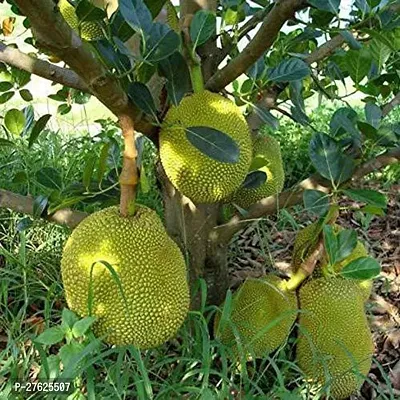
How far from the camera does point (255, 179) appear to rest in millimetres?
1140

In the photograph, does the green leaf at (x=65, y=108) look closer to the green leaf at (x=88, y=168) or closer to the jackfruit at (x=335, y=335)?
the green leaf at (x=88, y=168)

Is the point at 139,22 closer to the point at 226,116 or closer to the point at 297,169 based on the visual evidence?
the point at 226,116

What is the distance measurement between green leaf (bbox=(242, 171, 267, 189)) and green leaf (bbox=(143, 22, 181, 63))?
431mm

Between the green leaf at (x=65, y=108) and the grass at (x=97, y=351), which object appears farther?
the green leaf at (x=65, y=108)

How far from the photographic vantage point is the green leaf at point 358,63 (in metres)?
1.03

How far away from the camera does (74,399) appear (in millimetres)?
899

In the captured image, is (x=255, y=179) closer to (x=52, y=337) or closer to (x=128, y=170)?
(x=128, y=170)

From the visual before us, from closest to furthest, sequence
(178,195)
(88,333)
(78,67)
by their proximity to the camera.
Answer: (78,67) → (88,333) → (178,195)

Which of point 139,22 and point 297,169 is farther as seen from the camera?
point 297,169

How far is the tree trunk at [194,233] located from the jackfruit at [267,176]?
0.18 ft

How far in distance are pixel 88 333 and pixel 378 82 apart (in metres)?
0.70

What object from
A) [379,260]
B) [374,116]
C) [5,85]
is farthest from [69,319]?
[379,260]

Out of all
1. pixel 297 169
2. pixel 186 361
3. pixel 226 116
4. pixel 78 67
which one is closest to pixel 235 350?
pixel 186 361

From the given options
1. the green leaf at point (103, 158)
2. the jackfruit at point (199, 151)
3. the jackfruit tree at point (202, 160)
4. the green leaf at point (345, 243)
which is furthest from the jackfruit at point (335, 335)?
the green leaf at point (103, 158)
